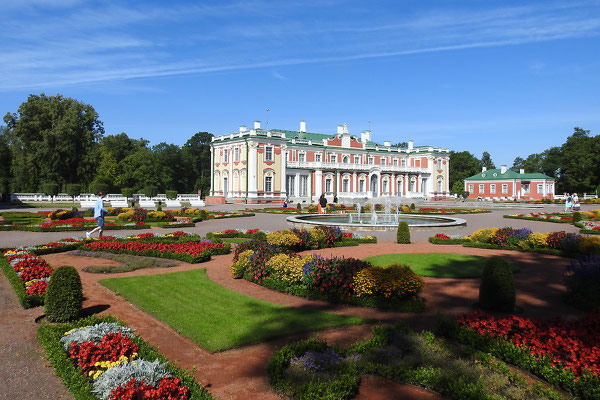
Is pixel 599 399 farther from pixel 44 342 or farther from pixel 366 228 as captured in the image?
pixel 366 228

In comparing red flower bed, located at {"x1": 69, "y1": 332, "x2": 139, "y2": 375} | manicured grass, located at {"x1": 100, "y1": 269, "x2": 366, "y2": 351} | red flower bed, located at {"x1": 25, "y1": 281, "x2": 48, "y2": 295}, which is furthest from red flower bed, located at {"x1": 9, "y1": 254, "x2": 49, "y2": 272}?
red flower bed, located at {"x1": 69, "y1": 332, "x2": 139, "y2": 375}

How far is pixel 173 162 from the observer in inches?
2522

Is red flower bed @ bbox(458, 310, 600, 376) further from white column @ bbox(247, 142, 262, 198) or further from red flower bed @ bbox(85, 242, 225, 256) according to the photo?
white column @ bbox(247, 142, 262, 198)

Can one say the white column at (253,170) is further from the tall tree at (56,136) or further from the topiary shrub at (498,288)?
the topiary shrub at (498,288)

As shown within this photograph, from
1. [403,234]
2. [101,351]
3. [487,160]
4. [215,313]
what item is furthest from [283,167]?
[487,160]

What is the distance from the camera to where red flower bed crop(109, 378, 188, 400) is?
3.84 m

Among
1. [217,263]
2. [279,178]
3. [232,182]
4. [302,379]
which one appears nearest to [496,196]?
[279,178]

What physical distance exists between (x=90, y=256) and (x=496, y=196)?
225 ft

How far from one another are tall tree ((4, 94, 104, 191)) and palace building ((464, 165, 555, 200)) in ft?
198

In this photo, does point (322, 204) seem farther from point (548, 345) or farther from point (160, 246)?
point (548, 345)

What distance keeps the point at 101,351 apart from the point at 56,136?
48196 millimetres

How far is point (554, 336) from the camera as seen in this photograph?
16.4 ft

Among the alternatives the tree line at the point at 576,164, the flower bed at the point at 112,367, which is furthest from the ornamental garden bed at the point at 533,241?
the tree line at the point at 576,164

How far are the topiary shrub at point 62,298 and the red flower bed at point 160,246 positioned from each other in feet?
17.2
